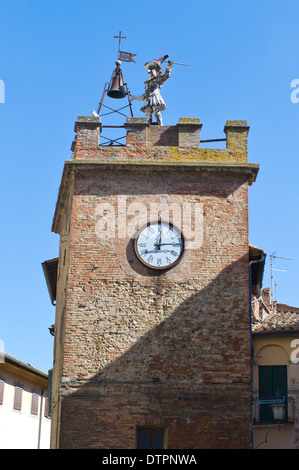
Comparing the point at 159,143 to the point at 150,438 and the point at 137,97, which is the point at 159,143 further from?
the point at 150,438

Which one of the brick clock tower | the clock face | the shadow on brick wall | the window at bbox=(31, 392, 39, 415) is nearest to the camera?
the shadow on brick wall

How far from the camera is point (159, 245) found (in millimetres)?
19203

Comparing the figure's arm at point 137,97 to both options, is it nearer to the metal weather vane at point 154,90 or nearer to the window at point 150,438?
the metal weather vane at point 154,90

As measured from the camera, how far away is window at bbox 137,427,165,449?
706 inches

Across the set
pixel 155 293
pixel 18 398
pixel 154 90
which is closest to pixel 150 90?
pixel 154 90

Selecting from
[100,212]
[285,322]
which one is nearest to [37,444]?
[285,322]

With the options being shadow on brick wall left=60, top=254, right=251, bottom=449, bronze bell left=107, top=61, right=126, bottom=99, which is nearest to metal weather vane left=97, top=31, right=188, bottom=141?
bronze bell left=107, top=61, right=126, bottom=99

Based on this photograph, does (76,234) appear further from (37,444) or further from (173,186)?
(37,444)

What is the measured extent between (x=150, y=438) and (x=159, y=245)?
14.3ft

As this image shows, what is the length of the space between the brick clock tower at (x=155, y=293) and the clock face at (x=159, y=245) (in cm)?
3

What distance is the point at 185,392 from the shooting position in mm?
18125

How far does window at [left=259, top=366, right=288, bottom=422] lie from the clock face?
4.35 meters

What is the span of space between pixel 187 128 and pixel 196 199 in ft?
5.92

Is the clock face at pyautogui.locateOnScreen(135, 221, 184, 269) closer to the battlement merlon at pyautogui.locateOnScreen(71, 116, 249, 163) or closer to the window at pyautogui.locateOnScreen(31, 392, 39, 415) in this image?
the battlement merlon at pyautogui.locateOnScreen(71, 116, 249, 163)
